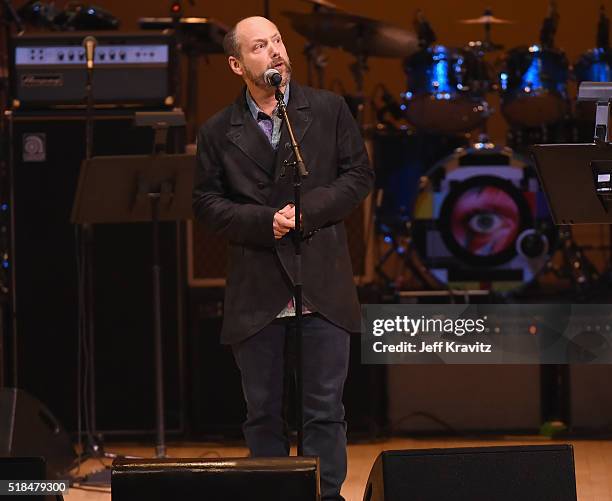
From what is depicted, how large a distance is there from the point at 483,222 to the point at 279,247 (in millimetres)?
2624

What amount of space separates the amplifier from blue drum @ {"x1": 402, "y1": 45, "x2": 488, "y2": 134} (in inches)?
59.8

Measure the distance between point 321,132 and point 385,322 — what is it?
0.72 m

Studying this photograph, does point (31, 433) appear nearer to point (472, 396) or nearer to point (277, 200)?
point (277, 200)

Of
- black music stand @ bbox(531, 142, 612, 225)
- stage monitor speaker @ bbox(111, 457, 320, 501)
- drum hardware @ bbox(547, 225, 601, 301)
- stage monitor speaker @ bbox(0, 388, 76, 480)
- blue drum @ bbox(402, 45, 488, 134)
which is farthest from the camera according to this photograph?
blue drum @ bbox(402, 45, 488, 134)

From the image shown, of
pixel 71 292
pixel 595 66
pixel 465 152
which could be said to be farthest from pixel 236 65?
pixel 595 66

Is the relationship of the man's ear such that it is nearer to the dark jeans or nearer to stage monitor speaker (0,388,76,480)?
the dark jeans

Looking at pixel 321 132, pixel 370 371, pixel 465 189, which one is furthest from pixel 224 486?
pixel 465 189

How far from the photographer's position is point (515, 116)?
21.6 ft

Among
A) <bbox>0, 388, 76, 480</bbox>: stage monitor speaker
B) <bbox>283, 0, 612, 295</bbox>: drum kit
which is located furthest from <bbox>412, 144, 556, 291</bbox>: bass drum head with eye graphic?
<bbox>0, 388, 76, 480</bbox>: stage monitor speaker

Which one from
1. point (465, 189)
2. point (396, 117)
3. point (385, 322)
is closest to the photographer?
point (385, 322)

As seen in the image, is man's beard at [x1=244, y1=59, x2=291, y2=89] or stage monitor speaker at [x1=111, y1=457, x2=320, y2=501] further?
man's beard at [x1=244, y1=59, x2=291, y2=89]

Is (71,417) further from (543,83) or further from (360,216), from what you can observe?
(543,83)

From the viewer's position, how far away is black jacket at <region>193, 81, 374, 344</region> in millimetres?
3707

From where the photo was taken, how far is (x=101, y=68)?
218 inches
